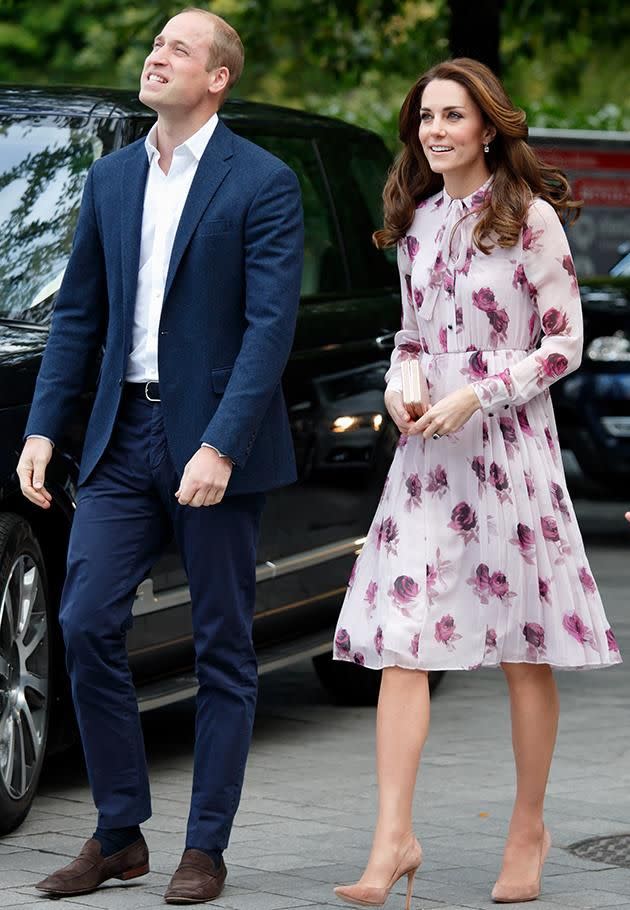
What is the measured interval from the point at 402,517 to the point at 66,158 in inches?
77.1

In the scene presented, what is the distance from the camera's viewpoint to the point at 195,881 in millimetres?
4906

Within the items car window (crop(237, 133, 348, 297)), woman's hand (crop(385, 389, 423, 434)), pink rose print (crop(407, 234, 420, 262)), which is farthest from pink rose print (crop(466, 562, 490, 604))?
car window (crop(237, 133, 348, 297))

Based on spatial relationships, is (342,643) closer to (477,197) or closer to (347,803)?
(477,197)

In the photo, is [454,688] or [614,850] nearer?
[614,850]

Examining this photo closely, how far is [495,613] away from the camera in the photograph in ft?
16.0

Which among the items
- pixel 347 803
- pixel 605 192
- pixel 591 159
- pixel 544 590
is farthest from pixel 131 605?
pixel 605 192

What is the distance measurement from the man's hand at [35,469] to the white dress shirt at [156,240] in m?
0.26

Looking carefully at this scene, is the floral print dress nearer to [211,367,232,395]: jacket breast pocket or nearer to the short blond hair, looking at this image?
[211,367,232,395]: jacket breast pocket

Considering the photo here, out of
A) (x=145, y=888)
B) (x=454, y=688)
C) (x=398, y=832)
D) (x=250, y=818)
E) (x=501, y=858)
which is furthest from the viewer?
(x=454, y=688)

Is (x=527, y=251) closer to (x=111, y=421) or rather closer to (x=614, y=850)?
(x=111, y=421)

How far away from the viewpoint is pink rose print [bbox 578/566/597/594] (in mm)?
4986

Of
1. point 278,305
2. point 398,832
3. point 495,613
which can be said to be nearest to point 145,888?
point 398,832

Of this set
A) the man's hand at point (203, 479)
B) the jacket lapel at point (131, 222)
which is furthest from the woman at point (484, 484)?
the jacket lapel at point (131, 222)

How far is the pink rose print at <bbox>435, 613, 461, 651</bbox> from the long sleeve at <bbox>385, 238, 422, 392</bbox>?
59 centimetres
